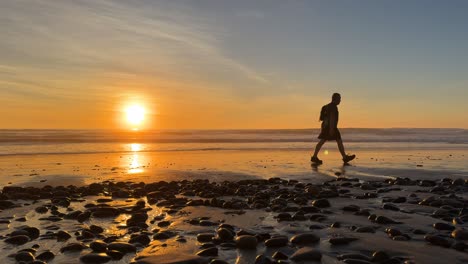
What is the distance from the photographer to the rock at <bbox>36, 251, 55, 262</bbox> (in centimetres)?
420

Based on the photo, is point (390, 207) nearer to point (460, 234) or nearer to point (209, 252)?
point (460, 234)

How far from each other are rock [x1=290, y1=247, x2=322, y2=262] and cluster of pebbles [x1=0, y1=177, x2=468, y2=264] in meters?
0.01

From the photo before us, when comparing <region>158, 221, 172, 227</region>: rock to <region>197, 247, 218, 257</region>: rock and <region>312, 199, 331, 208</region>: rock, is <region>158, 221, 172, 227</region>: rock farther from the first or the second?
<region>312, 199, 331, 208</region>: rock

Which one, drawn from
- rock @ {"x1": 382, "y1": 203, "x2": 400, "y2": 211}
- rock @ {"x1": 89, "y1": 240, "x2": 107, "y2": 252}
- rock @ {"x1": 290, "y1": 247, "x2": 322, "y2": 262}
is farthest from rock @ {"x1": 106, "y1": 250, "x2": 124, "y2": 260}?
rock @ {"x1": 382, "y1": 203, "x2": 400, "y2": 211}

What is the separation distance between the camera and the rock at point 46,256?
420 cm

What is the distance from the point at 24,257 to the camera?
13.5 ft

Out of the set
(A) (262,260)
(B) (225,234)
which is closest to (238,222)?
(B) (225,234)

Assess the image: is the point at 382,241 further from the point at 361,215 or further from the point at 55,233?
the point at 55,233

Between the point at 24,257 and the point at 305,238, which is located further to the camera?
the point at 305,238

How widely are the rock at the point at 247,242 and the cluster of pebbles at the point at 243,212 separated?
0.01 meters

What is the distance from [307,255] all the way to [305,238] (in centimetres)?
64

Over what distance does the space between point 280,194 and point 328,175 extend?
3.90m

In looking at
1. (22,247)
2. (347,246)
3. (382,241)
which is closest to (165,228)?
(22,247)

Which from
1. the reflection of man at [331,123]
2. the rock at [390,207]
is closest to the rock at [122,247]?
the rock at [390,207]
